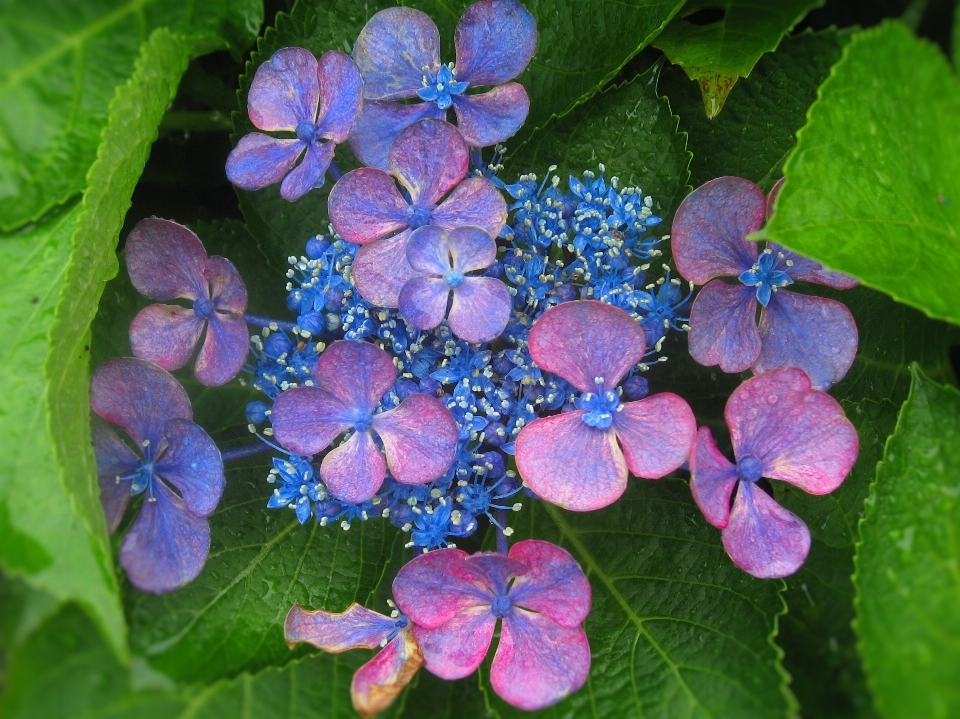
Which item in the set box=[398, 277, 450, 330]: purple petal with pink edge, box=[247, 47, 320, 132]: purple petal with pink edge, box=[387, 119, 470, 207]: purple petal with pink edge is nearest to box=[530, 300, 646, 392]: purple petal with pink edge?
box=[398, 277, 450, 330]: purple petal with pink edge

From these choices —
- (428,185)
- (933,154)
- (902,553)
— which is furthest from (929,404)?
(428,185)

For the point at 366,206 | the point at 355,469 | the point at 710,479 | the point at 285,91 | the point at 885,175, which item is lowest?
the point at 710,479

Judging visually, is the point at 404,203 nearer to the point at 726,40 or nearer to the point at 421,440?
the point at 421,440

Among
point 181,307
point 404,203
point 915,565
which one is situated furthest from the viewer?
point 181,307

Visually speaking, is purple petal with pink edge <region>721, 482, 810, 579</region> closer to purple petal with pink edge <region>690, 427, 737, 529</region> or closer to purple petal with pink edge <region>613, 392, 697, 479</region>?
purple petal with pink edge <region>690, 427, 737, 529</region>

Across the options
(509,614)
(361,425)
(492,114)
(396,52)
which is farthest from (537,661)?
(396,52)

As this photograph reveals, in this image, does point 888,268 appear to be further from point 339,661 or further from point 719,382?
point 339,661

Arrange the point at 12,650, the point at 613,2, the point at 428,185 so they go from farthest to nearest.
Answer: the point at 613,2 → the point at 428,185 → the point at 12,650
